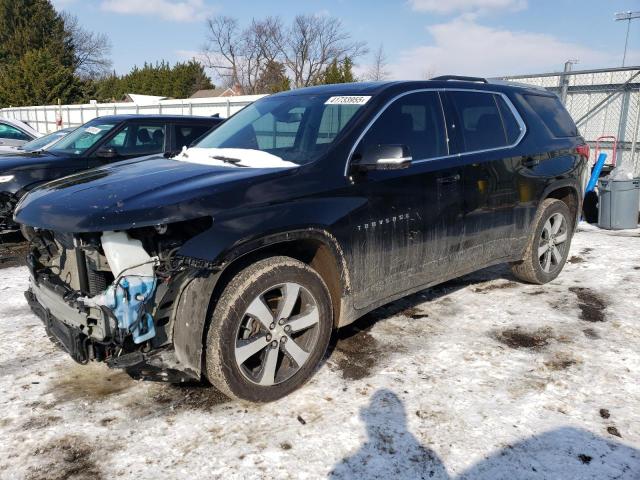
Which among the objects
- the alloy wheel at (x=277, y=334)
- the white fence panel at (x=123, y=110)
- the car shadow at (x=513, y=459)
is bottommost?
the car shadow at (x=513, y=459)

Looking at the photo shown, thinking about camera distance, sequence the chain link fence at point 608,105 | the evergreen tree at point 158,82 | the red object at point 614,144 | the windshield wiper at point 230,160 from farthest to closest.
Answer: the evergreen tree at point 158,82, the red object at point 614,144, the chain link fence at point 608,105, the windshield wiper at point 230,160

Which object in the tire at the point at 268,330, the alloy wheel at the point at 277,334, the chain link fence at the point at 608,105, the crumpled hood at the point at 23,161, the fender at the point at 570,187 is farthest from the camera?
the chain link fence at the point at 608,105

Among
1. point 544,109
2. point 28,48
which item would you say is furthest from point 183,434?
point 28,48

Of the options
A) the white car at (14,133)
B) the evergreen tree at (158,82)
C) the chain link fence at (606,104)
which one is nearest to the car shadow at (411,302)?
the chain link fence at (606,104)

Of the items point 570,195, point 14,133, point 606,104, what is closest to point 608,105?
point 606,104

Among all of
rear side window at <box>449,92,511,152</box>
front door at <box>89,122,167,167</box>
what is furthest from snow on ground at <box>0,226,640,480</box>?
front door at <box>89,122,167,167</box>

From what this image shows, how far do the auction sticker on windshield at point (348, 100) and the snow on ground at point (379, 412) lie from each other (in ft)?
5.71

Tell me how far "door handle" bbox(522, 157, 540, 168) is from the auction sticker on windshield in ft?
5.82

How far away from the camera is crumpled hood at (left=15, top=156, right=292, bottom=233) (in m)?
2.54

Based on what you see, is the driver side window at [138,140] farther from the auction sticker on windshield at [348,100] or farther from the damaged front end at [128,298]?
the damaged front end at [128,298]

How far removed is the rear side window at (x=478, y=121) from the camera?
13.4 feet

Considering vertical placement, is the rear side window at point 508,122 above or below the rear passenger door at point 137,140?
above

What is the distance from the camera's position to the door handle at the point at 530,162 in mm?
4561

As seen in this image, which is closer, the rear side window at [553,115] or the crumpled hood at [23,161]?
the rear side window at [553,115]
